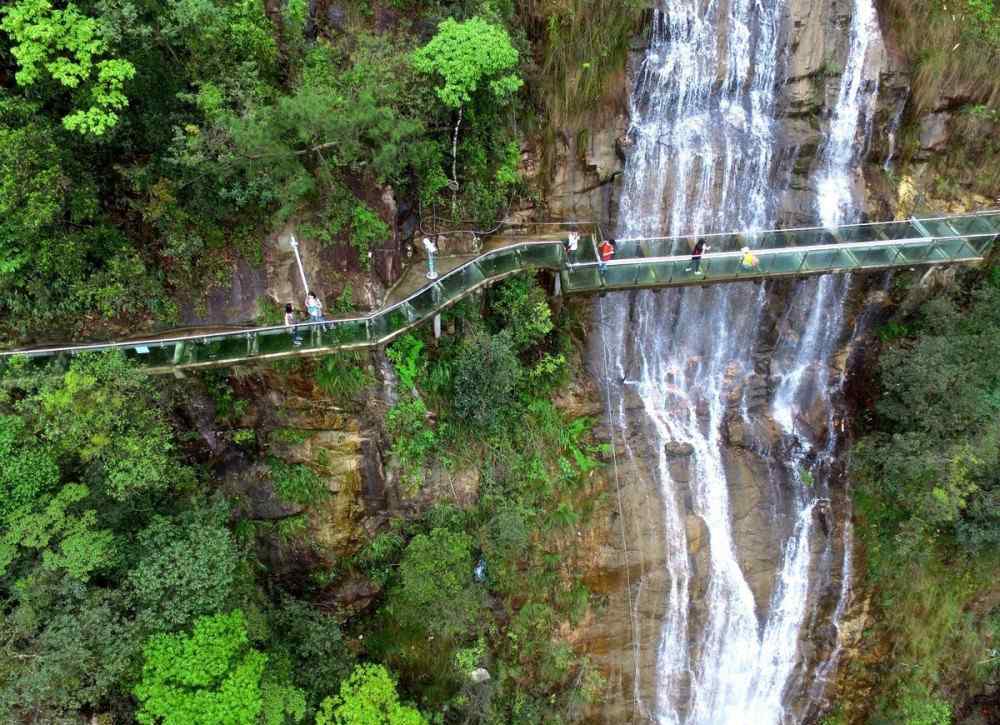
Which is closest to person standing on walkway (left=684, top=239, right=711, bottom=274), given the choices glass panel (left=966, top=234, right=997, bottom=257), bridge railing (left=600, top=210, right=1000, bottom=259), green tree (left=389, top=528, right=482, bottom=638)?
bridge railing (left=600, top=210, right=1000, bottom=259)

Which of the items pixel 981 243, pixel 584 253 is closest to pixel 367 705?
pixel 584 253

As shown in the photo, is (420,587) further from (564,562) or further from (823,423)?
(823,423)

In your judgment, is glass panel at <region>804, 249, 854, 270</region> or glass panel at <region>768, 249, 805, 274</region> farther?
glass panel at <region>804, 249, 854, 270</region>

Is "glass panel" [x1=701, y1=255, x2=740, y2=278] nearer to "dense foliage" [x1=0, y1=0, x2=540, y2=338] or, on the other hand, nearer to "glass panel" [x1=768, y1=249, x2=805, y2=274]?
"glass panel" [x1=768, y1=249, x2=805, y2=274]

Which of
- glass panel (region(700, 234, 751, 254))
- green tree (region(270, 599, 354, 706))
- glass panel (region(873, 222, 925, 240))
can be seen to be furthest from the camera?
glass panel (region(873, 222, 925, 240))

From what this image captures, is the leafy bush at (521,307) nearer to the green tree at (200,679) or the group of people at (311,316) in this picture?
the group of people at (311,316)
